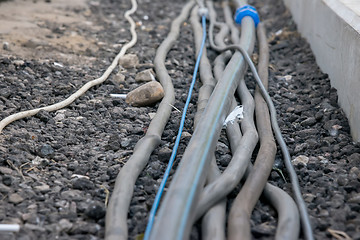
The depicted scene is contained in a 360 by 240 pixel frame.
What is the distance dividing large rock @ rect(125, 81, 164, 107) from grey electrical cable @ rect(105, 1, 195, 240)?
6cm

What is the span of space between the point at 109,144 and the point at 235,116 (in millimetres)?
858

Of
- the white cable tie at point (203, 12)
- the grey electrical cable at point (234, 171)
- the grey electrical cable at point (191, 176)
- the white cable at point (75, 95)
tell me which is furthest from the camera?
the white cable tie at point (203, 12)

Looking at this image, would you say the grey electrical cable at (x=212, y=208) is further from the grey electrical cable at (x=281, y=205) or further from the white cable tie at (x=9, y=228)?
the white cable tie at (x=9, y=228)

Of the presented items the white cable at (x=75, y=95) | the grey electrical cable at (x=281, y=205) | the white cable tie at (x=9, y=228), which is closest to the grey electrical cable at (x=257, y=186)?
the grey electrical cable at (x=281, y=205)

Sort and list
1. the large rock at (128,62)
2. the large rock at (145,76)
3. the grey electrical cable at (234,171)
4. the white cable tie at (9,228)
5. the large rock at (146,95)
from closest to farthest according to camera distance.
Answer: the white cable tie at (9,228), the grey electrical cable at (234,171), the large rock at (146,95), the large rock at (145,76), the large rock at (128,62)

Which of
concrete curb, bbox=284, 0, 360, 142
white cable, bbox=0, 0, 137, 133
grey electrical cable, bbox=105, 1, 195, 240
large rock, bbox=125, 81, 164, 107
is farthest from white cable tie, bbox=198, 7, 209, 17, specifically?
large rock, bbox=125, 81, 164, 107

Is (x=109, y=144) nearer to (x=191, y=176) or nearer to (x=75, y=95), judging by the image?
(x=75, y=95)

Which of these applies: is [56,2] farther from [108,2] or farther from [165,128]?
[165,128]

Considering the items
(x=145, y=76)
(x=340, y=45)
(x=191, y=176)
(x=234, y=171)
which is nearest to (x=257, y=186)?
(x=234, y=171)

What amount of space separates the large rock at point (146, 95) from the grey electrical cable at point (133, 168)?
2.5 inches

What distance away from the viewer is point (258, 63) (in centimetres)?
428

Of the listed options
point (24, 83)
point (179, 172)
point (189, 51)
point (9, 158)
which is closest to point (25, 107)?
point (24, 83)

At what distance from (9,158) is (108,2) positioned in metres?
4.15

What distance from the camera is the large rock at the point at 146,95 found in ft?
11.5
